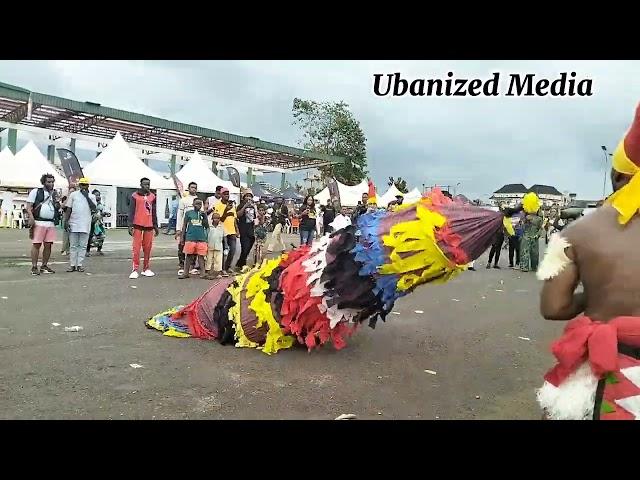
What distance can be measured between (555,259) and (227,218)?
8195mm

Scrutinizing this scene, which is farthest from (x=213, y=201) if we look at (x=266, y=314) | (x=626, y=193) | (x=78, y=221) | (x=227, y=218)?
(x=626, y=193)

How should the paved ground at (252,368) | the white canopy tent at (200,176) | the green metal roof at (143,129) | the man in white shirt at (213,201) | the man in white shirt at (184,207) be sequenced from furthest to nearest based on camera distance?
the green metal roof at (143,129)
the white canopy tent at (200,176)
the man in white shirt at (213,201)
the man in white shirt at (184,207)
the paved ground at (252,368)

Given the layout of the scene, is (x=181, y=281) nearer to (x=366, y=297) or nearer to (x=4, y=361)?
(x=4, y=361)

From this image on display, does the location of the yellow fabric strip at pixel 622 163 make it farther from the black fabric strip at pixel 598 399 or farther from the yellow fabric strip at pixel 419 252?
the yellow fabric strip at pixel 419 252

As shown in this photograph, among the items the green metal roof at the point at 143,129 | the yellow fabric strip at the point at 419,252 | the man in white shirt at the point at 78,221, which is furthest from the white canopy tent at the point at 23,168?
the yellow fabric strip at the point at 419,252

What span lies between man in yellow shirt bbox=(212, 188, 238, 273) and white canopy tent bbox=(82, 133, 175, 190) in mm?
7099

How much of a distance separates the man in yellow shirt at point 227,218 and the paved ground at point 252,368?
2.71 m

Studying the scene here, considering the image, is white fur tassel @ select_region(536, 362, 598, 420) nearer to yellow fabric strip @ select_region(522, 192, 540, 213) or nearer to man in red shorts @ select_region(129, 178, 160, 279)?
man in red shorts @ select_region(129, 178, 160, 279)

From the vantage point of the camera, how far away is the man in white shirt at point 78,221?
8.83 metres

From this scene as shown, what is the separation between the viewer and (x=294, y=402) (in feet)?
11.7

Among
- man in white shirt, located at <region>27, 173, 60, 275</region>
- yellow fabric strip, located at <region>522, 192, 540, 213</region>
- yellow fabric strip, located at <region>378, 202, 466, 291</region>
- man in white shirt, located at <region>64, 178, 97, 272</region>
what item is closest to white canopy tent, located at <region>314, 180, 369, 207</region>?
yellow fabric strip, located at <region>522, 192, 540, 213</region>

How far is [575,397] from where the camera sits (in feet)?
6.30

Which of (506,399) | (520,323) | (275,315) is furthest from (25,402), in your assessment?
(520,323)

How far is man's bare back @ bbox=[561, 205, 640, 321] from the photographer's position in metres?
1.83
